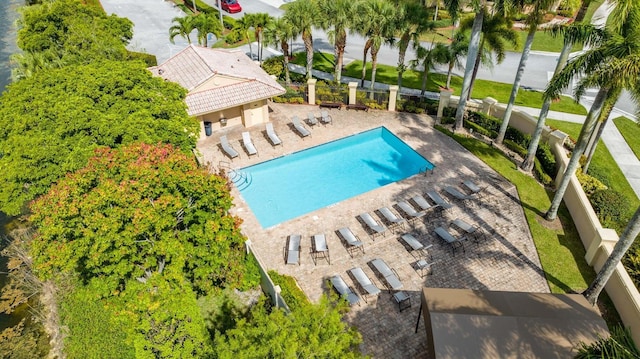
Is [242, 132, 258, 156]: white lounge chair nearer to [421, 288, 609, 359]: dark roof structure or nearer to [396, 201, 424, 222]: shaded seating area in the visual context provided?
[396, 201, 424, 222]: shaded seating area

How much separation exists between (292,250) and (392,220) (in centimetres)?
540

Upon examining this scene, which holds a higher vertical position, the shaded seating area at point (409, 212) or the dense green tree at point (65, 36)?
the dense green tree at point (65, 36)

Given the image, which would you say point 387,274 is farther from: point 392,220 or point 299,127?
point 299,127

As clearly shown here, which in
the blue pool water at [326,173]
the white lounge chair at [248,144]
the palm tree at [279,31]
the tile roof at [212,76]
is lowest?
the blue pool water at [326,173]

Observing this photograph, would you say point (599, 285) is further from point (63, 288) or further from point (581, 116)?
point (63, 288)

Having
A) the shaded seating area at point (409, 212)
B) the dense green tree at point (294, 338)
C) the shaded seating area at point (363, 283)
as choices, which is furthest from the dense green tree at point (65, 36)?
the dense green tree at point (294, 338)

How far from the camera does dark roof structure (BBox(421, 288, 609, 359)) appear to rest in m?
A: 13.1

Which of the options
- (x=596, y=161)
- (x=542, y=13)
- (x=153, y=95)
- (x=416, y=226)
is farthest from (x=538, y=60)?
(x=153, y=95)

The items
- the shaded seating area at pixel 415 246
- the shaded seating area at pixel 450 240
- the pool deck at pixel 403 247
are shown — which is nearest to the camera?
the pool deck at pixel 403 247

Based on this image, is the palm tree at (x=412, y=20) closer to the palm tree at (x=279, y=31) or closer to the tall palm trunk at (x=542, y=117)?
the palm tree at (x=279, y=31)

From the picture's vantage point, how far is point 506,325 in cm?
1359

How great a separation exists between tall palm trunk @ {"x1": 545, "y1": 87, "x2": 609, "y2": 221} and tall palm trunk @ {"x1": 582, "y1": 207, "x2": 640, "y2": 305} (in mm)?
4849

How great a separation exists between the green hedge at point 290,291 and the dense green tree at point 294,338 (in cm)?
333

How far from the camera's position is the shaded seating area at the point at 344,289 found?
57.7ft
